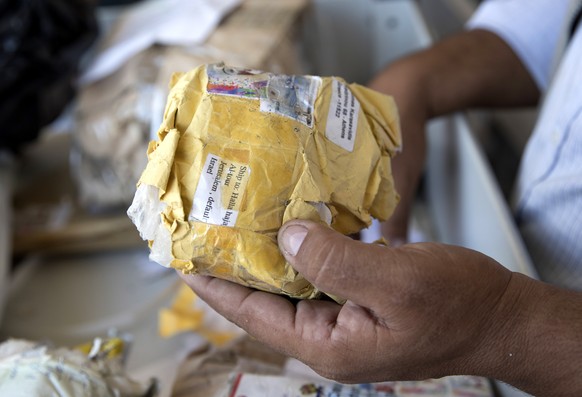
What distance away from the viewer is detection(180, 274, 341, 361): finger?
1.33ft

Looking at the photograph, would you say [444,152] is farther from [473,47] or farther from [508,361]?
[508,361]

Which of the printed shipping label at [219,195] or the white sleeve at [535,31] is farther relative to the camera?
the white sleeve at [535,31]

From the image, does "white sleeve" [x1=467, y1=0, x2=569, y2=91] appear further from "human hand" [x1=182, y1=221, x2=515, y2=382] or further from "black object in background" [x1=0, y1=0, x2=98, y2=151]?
"black object in background" [x1=0, y1=0, x2=98, y2=151]

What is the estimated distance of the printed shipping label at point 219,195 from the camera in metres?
0.37

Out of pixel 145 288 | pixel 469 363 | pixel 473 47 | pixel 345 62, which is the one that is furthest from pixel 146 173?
pixel 345 62

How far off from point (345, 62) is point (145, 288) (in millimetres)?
621

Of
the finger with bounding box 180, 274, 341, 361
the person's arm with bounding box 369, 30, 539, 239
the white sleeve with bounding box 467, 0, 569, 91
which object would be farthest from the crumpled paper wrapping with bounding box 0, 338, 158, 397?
the white sleeve with bounding box 467, 0, 569, 91

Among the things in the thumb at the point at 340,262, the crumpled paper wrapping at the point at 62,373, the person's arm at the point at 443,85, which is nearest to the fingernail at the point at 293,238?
the thumb at the point at 340,262

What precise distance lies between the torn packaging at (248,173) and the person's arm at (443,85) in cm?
30

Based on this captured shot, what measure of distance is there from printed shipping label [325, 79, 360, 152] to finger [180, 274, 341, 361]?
4.7 inches

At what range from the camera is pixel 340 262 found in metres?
0.36

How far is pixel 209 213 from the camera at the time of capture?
372mm

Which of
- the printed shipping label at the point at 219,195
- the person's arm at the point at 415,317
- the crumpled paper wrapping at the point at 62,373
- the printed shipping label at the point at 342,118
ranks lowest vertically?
the crumpled paper wrapping at the point at 62,373

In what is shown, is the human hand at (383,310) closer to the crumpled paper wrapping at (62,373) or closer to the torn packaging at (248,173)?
the torn packaging at (248,173)
